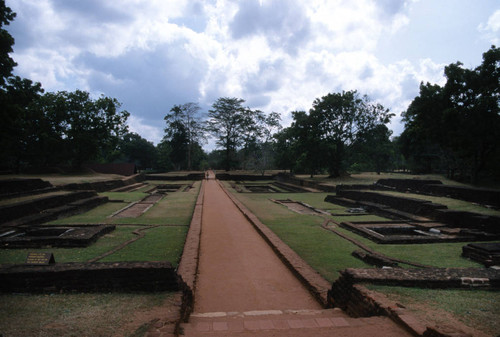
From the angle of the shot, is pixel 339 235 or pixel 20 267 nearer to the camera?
pixel 20 267

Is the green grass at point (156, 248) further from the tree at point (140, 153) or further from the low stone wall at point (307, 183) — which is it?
the tree at point (140, 153)

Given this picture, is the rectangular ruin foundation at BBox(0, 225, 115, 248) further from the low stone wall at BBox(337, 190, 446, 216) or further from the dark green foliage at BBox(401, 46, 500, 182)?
the dark green foliage at BBox(401, 46, 500, 182)

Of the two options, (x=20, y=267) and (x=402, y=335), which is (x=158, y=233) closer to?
(x=20, y=267)

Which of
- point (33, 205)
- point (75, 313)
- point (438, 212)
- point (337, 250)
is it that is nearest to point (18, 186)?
point (33, 205)

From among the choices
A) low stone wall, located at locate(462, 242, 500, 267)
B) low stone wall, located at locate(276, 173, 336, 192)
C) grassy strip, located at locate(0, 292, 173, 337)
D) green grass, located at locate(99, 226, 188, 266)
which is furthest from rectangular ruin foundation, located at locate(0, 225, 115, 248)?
low stone wall, located at locate(276, 173, 336, 192)

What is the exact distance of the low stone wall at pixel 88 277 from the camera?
4.15 m

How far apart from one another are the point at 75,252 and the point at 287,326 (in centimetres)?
547

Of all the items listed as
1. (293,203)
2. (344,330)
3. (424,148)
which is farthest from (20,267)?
(424,148)

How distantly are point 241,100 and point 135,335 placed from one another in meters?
40.4

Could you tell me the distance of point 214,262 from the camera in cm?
657

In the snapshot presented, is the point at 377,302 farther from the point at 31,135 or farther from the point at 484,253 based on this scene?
the point at 31,135

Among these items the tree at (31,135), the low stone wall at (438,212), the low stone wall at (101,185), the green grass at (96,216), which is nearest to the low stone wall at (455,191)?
the low stone wall at (438,212)

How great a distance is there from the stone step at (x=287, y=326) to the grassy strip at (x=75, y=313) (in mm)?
615

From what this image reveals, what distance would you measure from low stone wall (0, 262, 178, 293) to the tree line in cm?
1122
